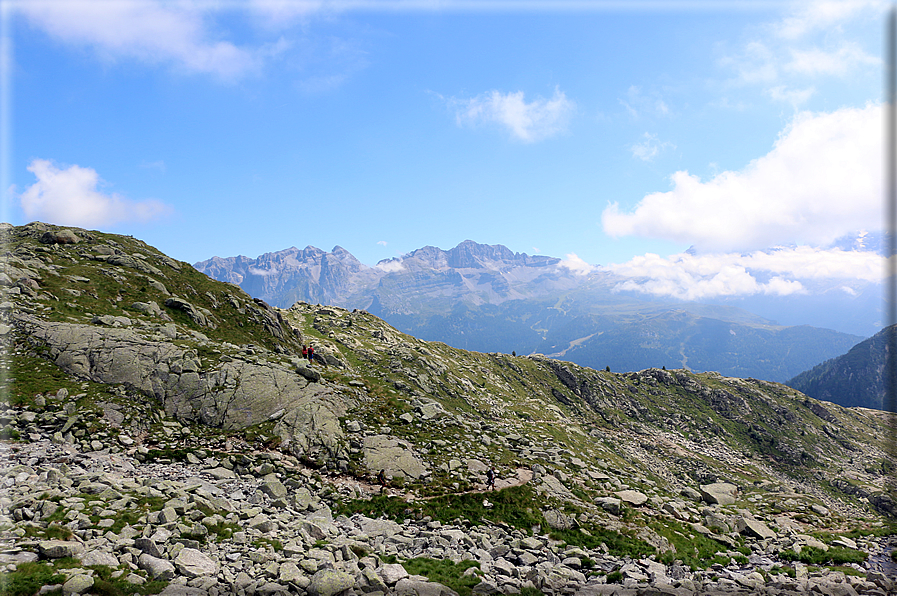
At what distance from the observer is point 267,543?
60.3 feet

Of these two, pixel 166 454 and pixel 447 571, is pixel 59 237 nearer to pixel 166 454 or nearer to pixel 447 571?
pixel 166 454

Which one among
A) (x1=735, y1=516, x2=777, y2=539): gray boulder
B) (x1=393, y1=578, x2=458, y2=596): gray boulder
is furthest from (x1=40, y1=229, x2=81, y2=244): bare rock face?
(x1=735, y1=516, x2=777, y2=539): gray boulder

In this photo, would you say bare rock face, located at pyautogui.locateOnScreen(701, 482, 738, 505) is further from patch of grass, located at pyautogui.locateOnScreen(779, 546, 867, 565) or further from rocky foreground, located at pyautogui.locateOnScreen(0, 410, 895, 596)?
patch of grass, located at pyautogui.locateOnScreen(779, 546, 867, 565)

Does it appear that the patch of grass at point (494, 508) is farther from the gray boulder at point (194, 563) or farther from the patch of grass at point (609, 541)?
the gray boulder at point (194, 563)

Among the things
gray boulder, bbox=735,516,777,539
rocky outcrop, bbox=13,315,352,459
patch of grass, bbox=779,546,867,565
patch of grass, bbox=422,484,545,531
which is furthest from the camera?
rocky outcrop, bbox=13,315,352,459

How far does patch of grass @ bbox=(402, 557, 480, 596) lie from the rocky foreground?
461mm

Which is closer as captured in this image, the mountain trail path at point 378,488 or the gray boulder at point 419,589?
the gray boulder at point 419,589

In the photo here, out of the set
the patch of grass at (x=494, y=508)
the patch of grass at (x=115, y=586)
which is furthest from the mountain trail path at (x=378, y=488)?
the patch of grass at (x=115, y=586)

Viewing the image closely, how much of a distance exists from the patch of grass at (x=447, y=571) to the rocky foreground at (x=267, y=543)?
1.51 feet

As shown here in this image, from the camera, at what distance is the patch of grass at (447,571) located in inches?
693

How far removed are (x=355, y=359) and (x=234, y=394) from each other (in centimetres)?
2699

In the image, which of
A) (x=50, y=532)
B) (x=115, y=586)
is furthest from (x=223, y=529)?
(x=50, y=532)

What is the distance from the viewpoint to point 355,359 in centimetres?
5916

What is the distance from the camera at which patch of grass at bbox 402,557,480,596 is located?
17609 mm
